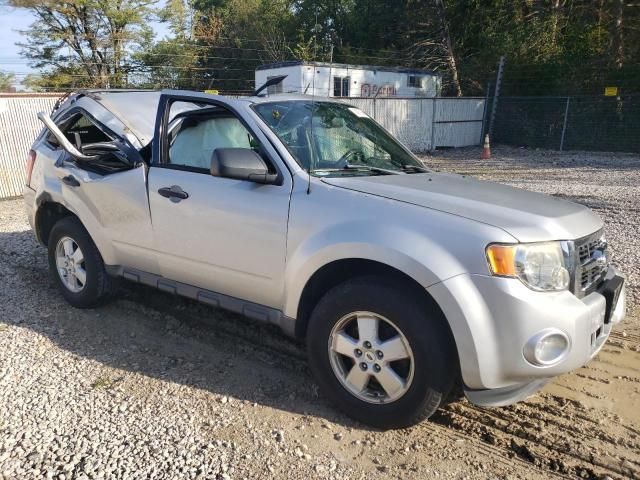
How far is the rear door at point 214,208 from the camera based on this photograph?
135 inches

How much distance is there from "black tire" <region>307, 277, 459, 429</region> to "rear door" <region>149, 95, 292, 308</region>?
420 mm

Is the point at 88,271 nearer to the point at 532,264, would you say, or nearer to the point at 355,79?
the point at 532,264

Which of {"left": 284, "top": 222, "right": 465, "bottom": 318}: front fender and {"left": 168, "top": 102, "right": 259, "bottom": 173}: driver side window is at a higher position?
{"left": 168, "top": 102, "right": 259, "bottom": 173}: driver side window

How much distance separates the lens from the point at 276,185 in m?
3.43

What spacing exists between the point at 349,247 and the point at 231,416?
123 cm

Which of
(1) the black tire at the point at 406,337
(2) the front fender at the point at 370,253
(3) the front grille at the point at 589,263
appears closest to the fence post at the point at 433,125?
(3) the front grille at the point at 589,263

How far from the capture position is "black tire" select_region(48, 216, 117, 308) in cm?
466

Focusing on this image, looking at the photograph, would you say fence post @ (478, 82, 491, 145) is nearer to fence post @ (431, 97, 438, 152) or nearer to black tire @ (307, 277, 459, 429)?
fence post @ (431, 97, 438, 152)

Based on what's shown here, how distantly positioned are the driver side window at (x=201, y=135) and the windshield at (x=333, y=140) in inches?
13.8

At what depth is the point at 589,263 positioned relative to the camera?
303cm

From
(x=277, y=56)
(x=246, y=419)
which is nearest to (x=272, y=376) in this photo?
(x=246, y=419)

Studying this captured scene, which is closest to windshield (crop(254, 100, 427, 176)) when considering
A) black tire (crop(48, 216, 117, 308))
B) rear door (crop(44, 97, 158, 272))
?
rear door (crop(44, 97, 158, 272))

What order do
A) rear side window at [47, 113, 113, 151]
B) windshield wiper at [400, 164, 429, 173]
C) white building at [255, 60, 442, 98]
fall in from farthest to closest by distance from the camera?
white building at [255, 60, 442, 98], rear side window at [47, 113, 113, 151], windshield wiper at [400, 164, 429, 173]

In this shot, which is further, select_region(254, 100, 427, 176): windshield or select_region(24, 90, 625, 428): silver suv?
select_region(254, 100, 427, 176): windshield
